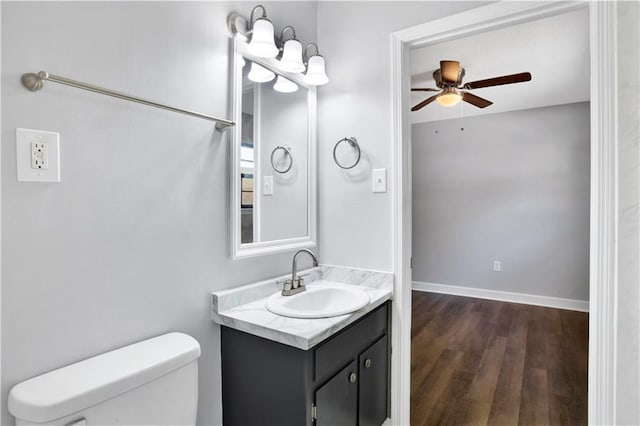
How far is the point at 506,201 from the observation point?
4035 millimetres

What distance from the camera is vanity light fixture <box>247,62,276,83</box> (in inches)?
61.6

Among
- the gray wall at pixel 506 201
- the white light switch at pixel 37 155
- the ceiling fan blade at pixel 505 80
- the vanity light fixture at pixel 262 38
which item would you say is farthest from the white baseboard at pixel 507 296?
the white light switch at pixel 37 155

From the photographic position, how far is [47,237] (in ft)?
2.96

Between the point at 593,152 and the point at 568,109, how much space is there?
305cm

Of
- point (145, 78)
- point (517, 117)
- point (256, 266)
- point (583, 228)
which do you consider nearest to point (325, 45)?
point (145, 78)

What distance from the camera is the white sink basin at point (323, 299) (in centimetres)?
144

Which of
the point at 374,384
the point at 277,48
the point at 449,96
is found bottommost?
the point at 374,384

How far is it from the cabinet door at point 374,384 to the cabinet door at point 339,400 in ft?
0.19

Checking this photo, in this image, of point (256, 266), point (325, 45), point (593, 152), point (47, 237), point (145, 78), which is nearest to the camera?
point (47, 237)

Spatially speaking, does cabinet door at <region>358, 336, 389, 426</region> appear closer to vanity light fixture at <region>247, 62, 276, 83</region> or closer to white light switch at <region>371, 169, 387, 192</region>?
white light switch at <region>371, 169, 387, 192</region>

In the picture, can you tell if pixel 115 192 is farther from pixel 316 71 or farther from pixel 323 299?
pixel 316 71

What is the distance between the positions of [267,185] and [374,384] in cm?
108

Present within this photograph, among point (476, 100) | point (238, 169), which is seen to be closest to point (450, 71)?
point (476, 100)

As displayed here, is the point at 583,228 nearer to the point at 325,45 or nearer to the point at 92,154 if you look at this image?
the point at 325,45
